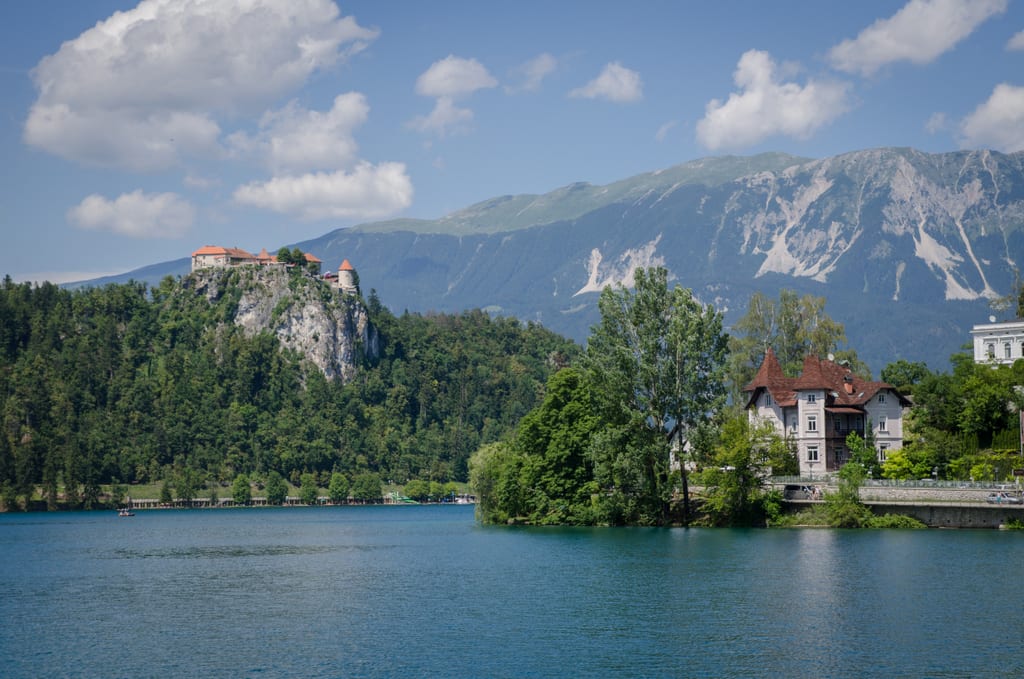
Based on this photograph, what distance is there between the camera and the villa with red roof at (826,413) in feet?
321

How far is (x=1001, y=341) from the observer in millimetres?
128625

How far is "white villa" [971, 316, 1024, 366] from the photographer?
416 feet

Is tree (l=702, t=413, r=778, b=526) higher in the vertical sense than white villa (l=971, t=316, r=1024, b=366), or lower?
lower

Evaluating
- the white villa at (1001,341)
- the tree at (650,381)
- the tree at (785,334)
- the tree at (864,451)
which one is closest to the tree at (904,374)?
the tree at (785,334)

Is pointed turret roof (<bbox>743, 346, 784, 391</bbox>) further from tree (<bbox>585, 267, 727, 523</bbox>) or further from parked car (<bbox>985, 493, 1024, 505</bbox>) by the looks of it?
parked car (<bbox>985, 493, 1024, 505</bbox>)

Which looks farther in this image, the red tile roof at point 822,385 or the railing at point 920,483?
the red tile roof at point 822,385

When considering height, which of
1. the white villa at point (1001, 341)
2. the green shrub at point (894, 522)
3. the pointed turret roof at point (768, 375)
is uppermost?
the white villa at point (1001, 341)

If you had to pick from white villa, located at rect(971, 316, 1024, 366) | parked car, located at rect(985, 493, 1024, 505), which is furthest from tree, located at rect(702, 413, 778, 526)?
white villa, located at rect(971, 316, 1024, 366)

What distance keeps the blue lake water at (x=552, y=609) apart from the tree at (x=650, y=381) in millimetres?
5501

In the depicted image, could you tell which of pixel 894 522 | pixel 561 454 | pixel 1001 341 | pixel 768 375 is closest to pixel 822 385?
pixel 768 375

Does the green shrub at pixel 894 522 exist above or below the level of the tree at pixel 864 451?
below

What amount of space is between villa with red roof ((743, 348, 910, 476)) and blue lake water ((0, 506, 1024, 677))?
17.3m

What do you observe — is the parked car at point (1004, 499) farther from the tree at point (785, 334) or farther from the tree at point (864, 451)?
the tree at point (785, 334)

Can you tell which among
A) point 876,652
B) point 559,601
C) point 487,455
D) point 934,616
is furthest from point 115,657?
point 487,455
